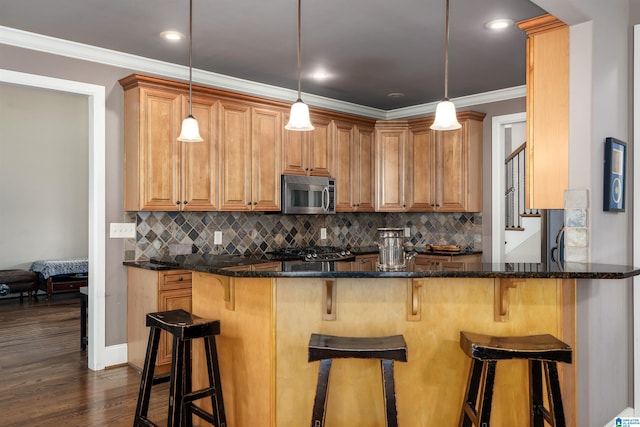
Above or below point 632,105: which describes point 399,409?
below

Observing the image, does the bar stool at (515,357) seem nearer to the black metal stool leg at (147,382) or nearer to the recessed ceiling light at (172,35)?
the black metal stool leg at (147,382)

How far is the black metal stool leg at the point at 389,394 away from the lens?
219 centimetres

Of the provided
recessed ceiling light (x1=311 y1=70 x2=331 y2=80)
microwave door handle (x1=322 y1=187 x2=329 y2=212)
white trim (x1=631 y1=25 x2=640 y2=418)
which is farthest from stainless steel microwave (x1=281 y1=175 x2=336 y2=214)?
white trim (x1=631 y1=25 x2=640 y2=418)

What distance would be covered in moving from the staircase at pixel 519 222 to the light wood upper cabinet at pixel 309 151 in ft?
9.52

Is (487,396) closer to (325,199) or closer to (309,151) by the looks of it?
(325,199)

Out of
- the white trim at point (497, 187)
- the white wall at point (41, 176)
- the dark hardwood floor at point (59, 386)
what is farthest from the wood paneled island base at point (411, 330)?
the white wall at point (41, 176)

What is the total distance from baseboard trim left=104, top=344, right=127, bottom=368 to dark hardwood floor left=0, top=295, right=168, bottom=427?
9cm

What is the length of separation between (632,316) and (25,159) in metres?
7.98

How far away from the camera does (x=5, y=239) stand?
24.7ft

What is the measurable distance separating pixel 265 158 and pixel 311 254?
1035mm

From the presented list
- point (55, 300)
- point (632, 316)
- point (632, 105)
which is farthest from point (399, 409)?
point (55, 300)

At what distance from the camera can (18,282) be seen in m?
7.04

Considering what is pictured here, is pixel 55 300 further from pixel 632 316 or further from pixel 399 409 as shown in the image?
pixel 632 316

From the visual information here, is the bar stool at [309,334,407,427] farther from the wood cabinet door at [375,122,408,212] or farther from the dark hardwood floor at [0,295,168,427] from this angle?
the wood cabinet door at [375,122,408,212]
